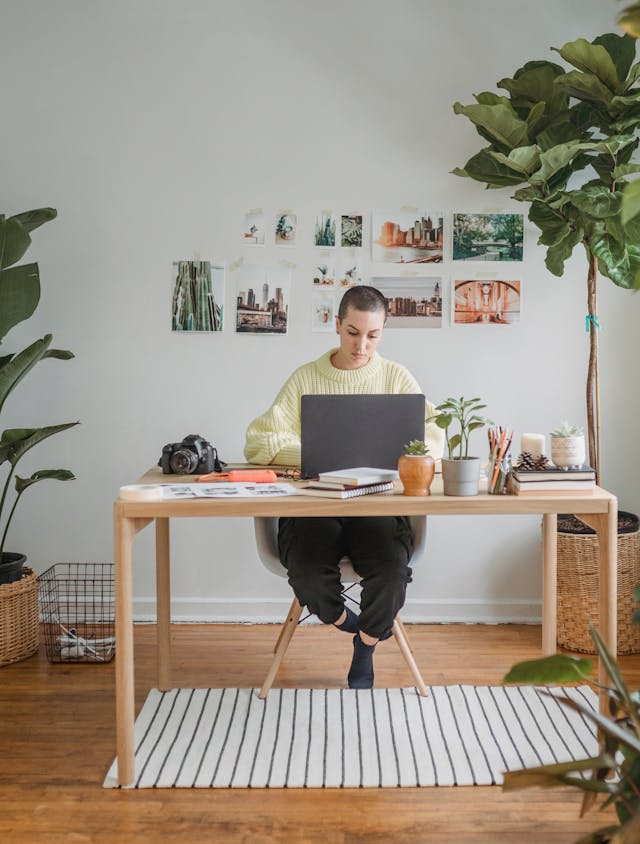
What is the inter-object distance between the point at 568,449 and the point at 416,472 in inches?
16.0

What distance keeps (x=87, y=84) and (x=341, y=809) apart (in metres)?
2.74

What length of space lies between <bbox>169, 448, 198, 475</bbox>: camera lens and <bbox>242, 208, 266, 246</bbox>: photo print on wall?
3.89 ft

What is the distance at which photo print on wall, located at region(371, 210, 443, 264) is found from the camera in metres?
3.42

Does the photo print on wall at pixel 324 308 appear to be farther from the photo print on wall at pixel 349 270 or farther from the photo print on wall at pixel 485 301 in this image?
the photo print on wall at pixel 485 301

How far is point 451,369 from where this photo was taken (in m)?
3.46

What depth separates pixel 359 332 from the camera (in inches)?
111

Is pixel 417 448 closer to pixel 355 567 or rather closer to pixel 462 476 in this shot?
pixel 462 476

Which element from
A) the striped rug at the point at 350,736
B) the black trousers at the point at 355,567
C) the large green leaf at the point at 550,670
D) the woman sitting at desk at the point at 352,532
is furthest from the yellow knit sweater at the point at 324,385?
the large green leaf at the point at 550,670

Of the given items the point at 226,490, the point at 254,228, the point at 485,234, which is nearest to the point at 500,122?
the point at 485,234

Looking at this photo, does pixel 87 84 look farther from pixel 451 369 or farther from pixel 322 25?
pixel 451 369

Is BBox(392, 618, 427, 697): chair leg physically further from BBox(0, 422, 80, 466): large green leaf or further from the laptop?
BBox(0, 422, 80, 466): large green leaf

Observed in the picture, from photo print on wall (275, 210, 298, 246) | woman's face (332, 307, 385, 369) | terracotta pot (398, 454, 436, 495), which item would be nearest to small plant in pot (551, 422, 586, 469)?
terracotta pot (398, 454, 436, 495)

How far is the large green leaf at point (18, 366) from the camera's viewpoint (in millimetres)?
3070

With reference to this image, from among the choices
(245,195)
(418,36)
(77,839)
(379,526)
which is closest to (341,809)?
(77,839)
